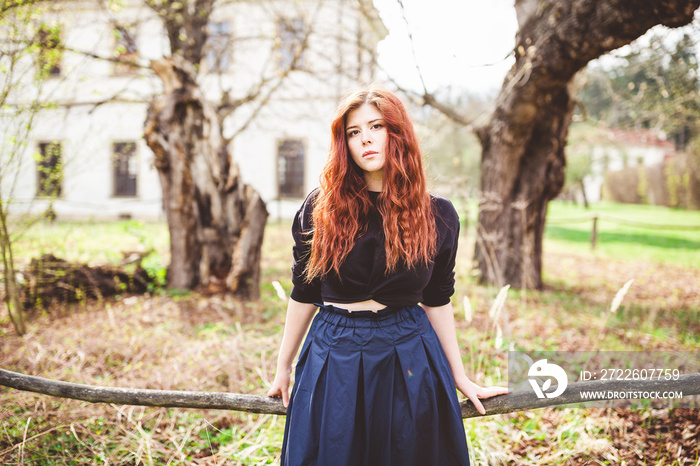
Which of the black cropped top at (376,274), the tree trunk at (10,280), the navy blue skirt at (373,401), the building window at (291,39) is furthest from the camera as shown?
the building window at (291,39)

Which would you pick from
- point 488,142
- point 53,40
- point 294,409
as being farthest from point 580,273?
point 53,40

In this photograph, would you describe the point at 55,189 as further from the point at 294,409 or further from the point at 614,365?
the point at 614,365

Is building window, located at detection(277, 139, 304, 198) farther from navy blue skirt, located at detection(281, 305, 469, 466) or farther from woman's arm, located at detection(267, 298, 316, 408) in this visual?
navy blue skirt, located at detection(281, 305, 469, 466)

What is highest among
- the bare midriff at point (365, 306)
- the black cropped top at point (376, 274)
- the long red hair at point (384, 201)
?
the long red hair at point (384, 201)

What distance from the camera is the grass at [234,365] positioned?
2477 mm

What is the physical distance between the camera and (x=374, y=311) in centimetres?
164

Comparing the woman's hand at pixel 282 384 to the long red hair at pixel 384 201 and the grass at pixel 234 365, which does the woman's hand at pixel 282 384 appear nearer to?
the long red hair at pixel 384 201

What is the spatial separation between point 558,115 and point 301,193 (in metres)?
10.2

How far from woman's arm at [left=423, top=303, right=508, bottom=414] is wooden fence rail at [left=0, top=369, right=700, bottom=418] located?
0.07 meters

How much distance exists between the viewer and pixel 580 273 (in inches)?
308

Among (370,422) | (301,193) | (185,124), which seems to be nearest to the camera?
(370,422)

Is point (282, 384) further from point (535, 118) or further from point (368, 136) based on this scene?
point (535, 118)

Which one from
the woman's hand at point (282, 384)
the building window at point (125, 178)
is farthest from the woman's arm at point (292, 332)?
the building window at point (125, 178)

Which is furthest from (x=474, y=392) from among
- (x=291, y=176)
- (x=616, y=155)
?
(x=616, y=155)
